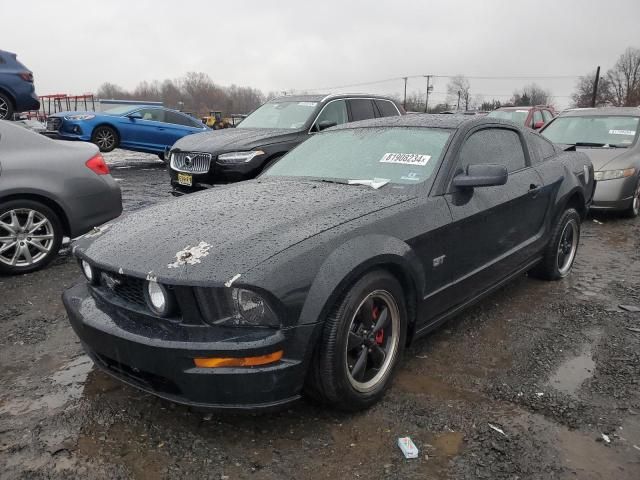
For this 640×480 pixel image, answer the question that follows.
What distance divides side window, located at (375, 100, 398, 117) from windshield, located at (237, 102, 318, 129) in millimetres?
1276

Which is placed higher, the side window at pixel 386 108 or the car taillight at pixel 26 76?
the car taillight at pixel 26 76

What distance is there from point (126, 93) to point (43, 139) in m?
97.2

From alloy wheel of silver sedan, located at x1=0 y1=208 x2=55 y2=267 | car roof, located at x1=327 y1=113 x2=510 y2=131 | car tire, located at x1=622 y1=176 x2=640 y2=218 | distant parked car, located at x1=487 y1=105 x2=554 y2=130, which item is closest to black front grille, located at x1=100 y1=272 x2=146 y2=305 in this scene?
car roof, located at x1=327 y1=113 x2=510 y2=131

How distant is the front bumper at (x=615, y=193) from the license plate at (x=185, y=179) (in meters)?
5.48

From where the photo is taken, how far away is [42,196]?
15.4 ft

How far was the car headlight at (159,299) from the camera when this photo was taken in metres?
2.25

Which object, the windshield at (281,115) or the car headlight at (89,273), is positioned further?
the windshield at (281,115)

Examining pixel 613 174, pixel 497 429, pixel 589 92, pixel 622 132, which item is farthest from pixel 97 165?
pixel 589 92

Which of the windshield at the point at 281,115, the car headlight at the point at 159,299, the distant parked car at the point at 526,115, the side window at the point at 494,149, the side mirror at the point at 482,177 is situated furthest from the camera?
the distant parked car at the point at 526,115

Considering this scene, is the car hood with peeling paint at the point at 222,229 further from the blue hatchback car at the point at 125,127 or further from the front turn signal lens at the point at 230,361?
the blue hatchback car at the point at 125,127

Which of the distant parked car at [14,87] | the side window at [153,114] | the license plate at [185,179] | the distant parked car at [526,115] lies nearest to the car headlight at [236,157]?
the license plate at [185,179]

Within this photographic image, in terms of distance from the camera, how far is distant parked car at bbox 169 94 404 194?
6.63 metres

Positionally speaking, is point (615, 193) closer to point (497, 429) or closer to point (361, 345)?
point (497, 429)

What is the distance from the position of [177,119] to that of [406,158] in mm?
11257
